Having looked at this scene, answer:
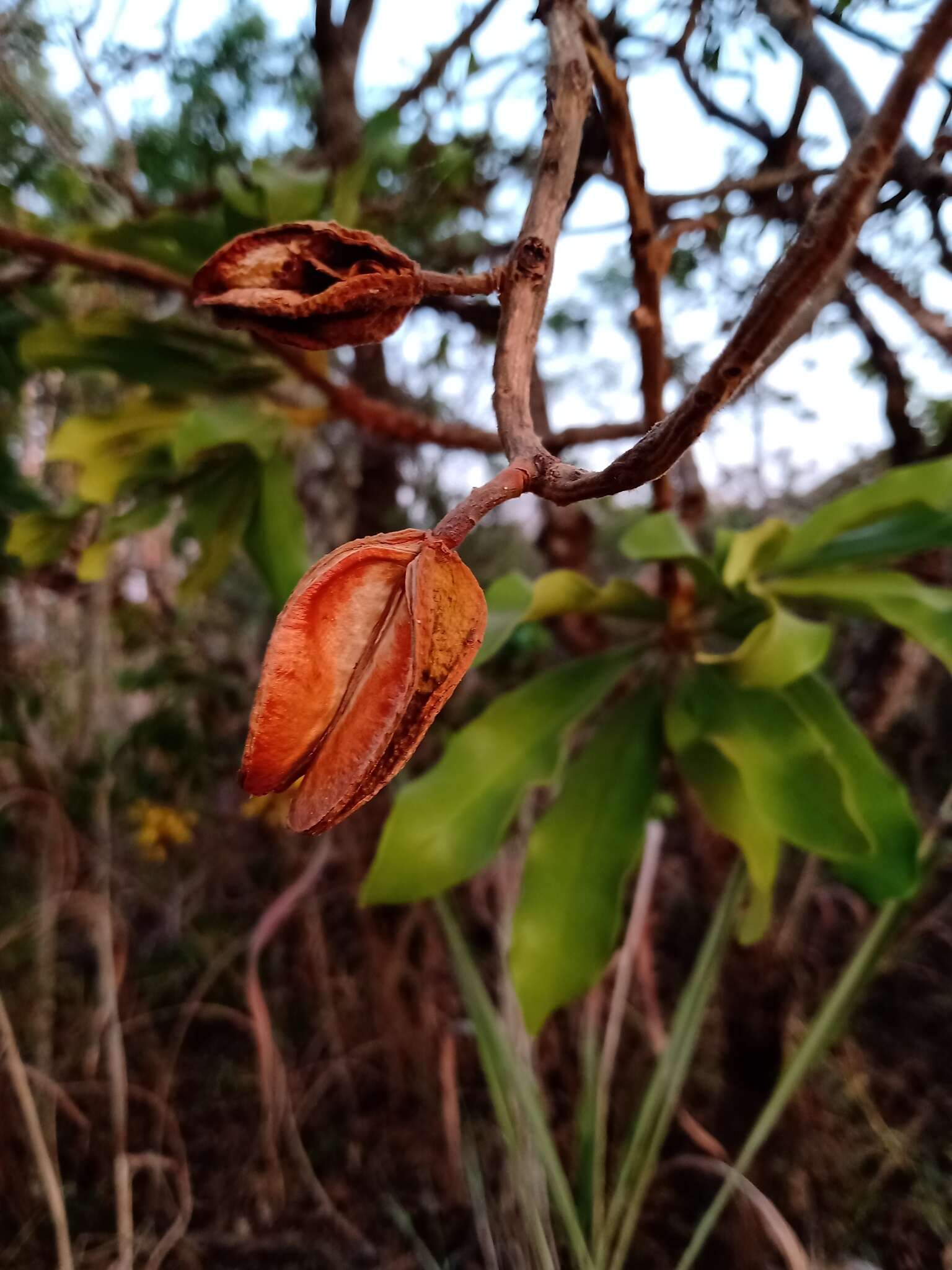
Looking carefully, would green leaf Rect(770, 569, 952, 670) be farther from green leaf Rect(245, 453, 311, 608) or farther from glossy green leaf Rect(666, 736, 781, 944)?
green leaf Rect(245, 453, 311, 608)

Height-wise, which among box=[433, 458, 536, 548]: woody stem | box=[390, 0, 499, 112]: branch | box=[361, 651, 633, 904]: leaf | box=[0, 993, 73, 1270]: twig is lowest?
box=[0, 993, 73, 1270]: twig

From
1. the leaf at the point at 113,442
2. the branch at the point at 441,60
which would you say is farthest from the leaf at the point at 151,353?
the branch at the point at 441,60

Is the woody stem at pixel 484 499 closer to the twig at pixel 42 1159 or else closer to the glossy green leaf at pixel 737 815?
the glossy green leaf at pixel 737 815

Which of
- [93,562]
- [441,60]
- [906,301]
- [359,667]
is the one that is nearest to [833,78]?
[906,301]

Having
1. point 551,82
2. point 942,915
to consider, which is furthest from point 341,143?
point 942,915

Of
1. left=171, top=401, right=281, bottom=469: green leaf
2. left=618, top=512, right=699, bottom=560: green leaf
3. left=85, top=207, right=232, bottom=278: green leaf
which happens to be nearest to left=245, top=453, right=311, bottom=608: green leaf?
left=171, top=401, right=281, bottom=469: green leaf

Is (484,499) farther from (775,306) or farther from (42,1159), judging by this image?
(42,1159)
